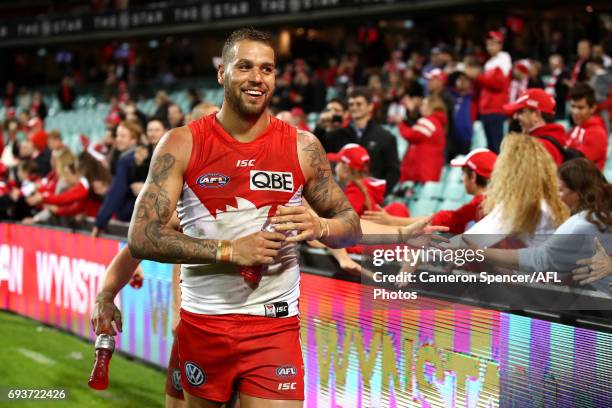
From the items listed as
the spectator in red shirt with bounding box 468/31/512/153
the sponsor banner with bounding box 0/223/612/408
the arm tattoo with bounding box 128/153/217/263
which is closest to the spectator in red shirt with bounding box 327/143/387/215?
the sponsor banner with bounding box 0/223/612/408

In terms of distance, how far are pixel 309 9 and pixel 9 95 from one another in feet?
43.3

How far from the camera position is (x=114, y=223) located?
28.5 ft

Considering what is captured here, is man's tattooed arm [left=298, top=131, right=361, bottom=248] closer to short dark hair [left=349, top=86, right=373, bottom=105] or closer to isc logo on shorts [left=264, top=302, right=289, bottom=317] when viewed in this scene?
isc logo on shorts [left=264, top=302, right=289, bottom=317]

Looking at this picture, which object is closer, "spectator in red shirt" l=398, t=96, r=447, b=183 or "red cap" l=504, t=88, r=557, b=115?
"red cap" l=504, t=88, r=557, b=115

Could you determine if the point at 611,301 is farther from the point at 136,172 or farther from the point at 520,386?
A: the point at 136,172

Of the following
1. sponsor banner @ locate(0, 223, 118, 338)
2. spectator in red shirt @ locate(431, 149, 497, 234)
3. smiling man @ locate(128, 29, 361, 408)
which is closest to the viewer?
smiling man @ locate(128, 29, 361, 408)

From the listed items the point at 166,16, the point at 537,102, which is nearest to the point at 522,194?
the point at 537,102

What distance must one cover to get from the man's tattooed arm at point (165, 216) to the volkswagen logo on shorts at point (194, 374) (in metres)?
0.49

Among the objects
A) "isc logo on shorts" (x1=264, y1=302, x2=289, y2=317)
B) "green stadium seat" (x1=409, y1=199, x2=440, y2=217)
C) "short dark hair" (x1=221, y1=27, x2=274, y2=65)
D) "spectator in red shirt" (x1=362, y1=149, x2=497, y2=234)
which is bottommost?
"green stadium seat" (x1=409, y1=199, x2=440, y2=217)

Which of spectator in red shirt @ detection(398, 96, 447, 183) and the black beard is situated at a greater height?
the black beard

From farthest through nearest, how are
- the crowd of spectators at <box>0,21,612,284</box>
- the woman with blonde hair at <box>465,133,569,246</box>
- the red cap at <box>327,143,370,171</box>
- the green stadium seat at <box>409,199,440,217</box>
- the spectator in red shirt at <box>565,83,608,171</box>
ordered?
1. the green stadium seat at <box>409,199,440,217</box>
2. the spectator in red shirt at <box>565,83,608,171</box>
3. the red cap at <box>327,143,370,171</box>
4. the crowd of spectators at <box>0,21,612,284</box>
5. the woman with blonde hair at <box>465,133,569,246</box>

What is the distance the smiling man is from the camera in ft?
11.8

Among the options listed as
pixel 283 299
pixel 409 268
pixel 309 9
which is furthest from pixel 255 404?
pixel 309 9

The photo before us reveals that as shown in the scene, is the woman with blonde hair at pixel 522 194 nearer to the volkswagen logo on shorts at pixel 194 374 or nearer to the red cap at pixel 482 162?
the red cap at pixel 482 162
